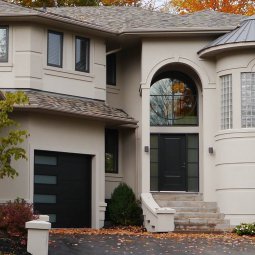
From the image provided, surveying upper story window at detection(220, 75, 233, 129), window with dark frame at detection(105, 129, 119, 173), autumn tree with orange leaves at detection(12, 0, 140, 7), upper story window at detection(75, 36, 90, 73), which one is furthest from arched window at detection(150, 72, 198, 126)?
autumn tree with orange leaves at detection(12, 0, 140, 7)

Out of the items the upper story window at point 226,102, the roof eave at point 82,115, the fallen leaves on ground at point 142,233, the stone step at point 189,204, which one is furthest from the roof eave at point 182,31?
the fallen leaves on ground at point 142,233

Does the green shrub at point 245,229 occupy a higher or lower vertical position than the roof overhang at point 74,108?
lower

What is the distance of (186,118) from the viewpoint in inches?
1128

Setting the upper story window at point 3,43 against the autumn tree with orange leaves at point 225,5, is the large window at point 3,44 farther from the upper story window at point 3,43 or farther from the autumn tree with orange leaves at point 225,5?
the autumn tree with orange leaves at point 225,5

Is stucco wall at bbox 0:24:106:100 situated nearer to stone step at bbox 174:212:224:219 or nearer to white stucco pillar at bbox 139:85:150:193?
white stucco pillar at bbox 139:85:150:193

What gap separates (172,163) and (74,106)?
14.1 ft

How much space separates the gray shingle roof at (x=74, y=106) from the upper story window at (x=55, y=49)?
1121mm

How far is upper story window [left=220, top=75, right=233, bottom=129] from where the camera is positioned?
Answer: 1046 inches

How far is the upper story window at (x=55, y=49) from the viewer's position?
27.1m

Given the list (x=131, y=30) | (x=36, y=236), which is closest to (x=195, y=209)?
(x=131, y=30)

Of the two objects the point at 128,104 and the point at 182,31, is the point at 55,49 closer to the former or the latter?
the point at 128,104

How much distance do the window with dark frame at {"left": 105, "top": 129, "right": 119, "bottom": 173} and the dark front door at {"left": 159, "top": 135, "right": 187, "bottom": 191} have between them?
1.75 m

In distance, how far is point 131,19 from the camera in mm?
30266

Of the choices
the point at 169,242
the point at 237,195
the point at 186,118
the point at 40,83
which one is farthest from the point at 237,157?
the point at 40,83
